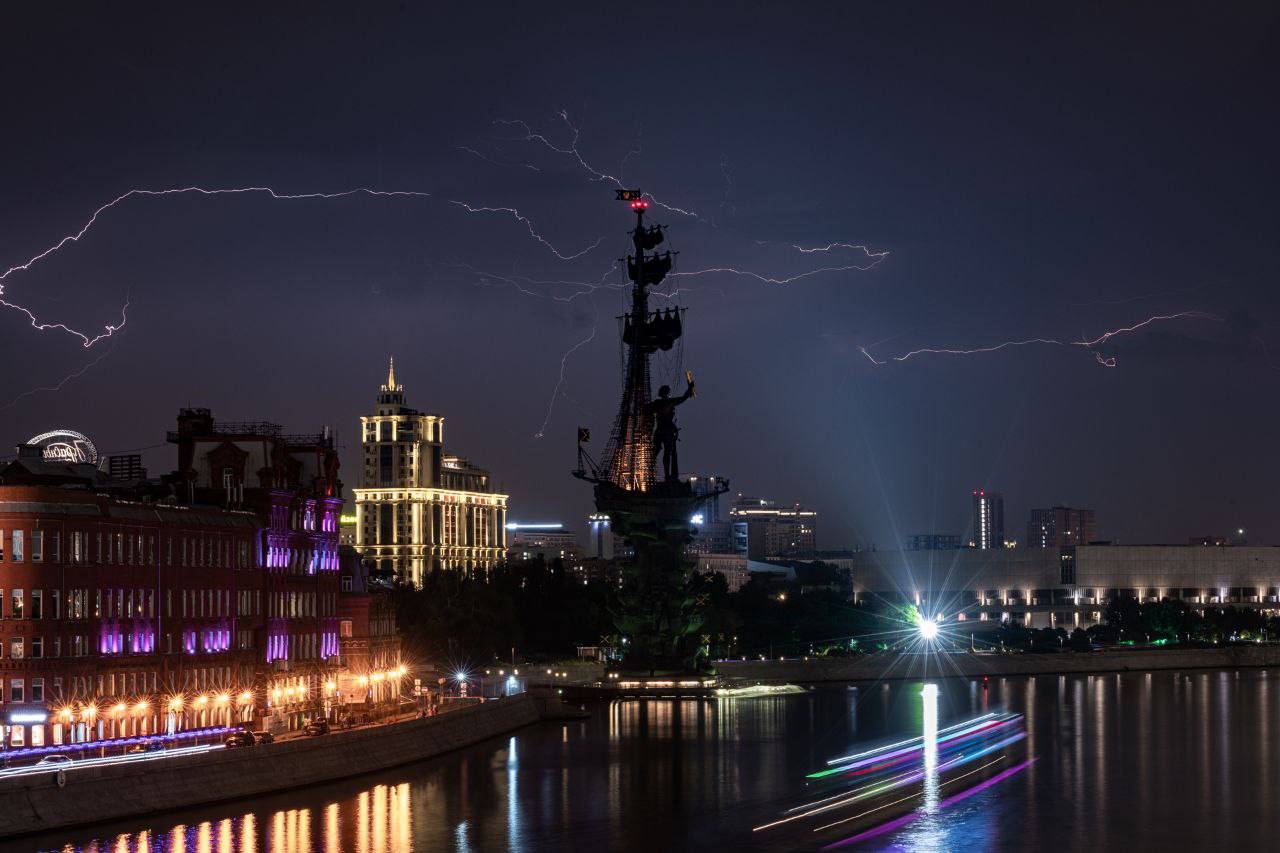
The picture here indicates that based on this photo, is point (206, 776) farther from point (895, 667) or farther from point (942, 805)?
point (895, 667)

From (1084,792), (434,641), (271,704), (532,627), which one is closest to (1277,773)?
(1084,792)

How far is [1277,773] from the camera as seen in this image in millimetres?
95438

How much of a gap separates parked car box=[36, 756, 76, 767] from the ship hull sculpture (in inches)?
3278

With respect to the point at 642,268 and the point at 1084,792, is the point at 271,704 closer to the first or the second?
the point at 1084,792

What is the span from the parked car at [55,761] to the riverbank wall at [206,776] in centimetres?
174

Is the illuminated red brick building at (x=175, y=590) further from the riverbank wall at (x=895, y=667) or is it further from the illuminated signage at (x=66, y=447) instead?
the riverbank wall at (x=895, y=667)

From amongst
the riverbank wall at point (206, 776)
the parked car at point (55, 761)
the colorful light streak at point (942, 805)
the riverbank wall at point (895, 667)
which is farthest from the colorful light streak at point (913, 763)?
the riverbank wall at point (895, 667)

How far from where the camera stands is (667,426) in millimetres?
155125

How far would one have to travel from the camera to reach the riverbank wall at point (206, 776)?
62.6m

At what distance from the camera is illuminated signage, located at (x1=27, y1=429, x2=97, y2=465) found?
103381mm

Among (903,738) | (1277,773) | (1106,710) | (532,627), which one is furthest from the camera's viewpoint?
(532,627)

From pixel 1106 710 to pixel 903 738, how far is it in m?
34.5

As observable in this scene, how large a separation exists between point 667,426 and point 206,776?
87.7 m

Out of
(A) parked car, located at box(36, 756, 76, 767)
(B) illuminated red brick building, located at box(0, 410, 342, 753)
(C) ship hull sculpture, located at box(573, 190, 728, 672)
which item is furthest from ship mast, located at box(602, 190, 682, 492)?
(A) parked car, located at box(36, 756, 76, 767)
